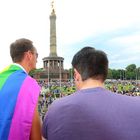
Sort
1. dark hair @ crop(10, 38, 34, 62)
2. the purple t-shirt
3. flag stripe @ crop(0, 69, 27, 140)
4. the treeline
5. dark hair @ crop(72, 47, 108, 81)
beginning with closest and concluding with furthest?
the purple t-shirt
dark hair @ crop(72, 47, 108, 81)
flag stripe @ crop(0, 69, 27, 140)
dark hair @ crop(10, 38, 34, 62)
the treeline

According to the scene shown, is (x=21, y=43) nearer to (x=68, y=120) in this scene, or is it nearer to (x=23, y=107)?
(x=23, y=107)

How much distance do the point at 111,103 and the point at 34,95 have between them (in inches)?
25.3

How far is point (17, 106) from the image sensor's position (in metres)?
3.20

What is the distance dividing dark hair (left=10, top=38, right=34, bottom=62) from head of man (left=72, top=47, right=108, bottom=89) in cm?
56

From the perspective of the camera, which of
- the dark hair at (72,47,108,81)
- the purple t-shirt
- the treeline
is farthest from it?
the treeline

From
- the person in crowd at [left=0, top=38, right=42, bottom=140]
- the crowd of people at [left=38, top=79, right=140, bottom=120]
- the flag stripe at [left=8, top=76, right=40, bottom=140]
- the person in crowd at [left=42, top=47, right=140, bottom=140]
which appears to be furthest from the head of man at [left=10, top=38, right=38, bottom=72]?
the crowd of people at [left=38, top=79, right=140, bottom=120]

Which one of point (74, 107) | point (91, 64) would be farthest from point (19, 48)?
point (74, 107)

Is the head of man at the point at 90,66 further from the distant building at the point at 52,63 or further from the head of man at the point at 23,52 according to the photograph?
the distant building at the point at 52,63

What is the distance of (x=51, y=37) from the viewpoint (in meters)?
83.5

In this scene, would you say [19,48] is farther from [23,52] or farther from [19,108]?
[19,108]

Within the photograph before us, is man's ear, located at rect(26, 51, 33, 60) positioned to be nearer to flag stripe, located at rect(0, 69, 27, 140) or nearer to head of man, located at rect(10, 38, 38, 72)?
head of man, located at rect(10, 38, 38, 72)

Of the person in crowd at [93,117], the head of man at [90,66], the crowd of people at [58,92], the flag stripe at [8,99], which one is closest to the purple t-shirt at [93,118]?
the person in crowd at [93,117]

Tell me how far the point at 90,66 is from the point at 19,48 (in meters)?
0.74

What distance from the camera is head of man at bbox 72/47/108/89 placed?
10.1ft
